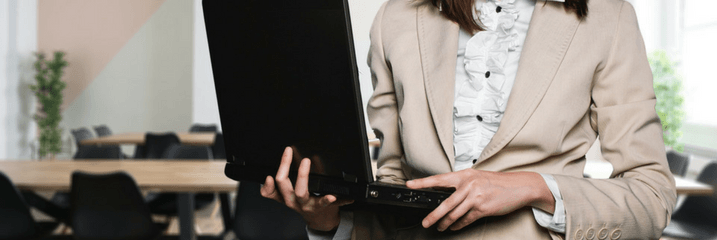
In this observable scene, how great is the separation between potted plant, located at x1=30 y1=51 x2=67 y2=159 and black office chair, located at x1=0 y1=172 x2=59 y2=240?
18.7 ft

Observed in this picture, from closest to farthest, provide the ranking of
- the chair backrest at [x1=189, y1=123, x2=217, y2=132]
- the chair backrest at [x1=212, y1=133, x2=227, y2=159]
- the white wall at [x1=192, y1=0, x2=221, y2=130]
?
the chair backrest at [x1=212, y1=133, x2=227, y2=159], the chair backrest at [x1=189, y1=123, x2=217, y2=132], the white wall at [x1=192, y1=0, x2=221, y2=130]

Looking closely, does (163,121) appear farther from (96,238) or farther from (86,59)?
(96,238)

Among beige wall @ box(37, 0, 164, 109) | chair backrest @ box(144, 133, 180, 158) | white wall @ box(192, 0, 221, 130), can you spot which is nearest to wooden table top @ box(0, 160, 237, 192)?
A: chair backrest @ box(144, 133, 180, 158)

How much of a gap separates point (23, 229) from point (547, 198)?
10.5 feet

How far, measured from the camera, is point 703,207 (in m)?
3.47

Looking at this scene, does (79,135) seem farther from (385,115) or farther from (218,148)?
(385,115)

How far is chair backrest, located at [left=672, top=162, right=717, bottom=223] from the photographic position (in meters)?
3.36

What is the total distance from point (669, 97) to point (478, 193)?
5.59 m

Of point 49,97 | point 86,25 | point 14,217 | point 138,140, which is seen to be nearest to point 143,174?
point 14,217

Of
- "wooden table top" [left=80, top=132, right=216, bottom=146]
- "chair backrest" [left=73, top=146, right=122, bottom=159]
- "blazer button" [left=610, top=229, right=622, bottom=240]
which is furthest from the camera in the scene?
"wooden table top" [left=80, top=132, right=216, bottom=146]

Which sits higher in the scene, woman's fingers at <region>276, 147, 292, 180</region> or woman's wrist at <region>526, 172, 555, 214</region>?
woman's fingers at <region>276, 147, 292, 180</region>

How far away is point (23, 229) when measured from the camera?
3045 millimetres

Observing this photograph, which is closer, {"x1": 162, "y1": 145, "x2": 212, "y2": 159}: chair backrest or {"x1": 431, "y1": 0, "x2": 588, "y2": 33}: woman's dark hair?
{"x1": 431, "y1": 0, "x2": 588, "y2": 33}: woman's dark hair

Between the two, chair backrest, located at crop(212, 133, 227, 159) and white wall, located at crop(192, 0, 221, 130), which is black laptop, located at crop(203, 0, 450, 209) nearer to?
chair backrest, located at crop(212, 133, 227, 159)
